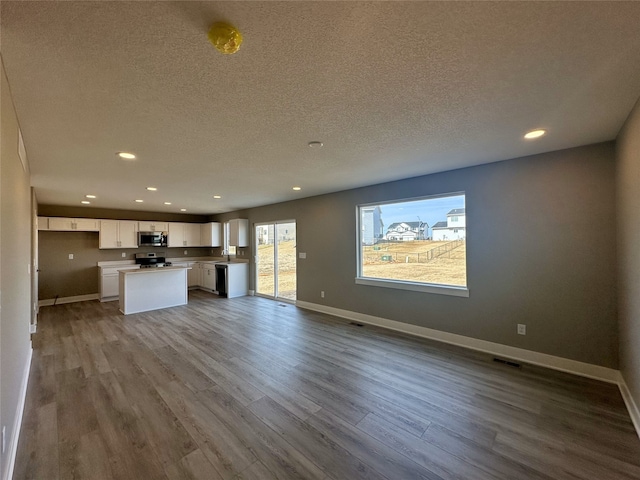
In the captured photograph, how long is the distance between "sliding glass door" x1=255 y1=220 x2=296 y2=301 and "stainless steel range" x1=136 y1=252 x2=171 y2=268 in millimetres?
2735

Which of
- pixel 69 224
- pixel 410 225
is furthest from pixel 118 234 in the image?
pixel 410 225

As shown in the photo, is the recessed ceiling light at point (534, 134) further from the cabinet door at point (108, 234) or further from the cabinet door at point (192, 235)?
the cabinet door at point (108, 234)

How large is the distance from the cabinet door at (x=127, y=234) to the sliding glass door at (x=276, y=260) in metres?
3.40

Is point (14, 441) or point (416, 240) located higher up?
point (416, 240)

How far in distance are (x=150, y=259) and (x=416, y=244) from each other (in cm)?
A: 723

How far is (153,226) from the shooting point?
7.66 meters

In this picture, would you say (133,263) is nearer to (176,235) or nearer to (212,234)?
(176,235)

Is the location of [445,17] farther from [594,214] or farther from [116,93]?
[594,214]

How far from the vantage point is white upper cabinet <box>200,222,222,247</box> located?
827cm

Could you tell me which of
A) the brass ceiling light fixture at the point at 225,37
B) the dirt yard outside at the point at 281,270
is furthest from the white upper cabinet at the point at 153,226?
the brass ceiling light fixture at the point at 225,37

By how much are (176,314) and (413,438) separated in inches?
195

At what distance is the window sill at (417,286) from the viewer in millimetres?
3595

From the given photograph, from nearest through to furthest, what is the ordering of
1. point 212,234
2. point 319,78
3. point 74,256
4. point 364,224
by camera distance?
point 319,78 < point 364,224 < point 74,256 < point 212,234

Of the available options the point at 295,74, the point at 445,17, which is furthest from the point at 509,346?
the point at 295,74
